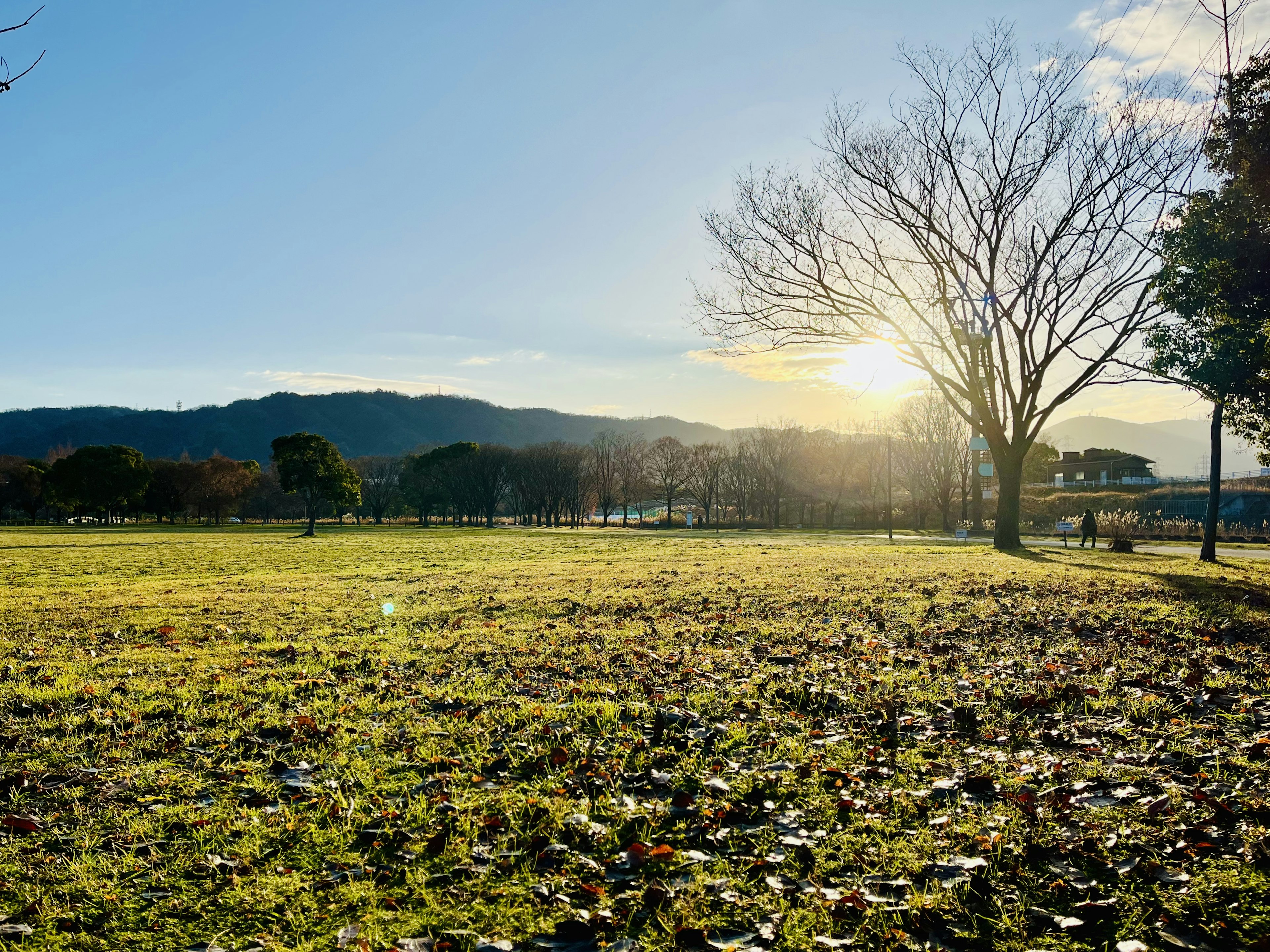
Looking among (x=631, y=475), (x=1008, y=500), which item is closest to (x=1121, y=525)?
(x=1008, y=500)

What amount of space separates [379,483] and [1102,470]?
9555cm

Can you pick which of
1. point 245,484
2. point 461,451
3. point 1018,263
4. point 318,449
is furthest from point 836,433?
point 245,484

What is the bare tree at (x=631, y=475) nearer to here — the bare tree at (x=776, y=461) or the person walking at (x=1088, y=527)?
the bare tree at (x=776, y=461)

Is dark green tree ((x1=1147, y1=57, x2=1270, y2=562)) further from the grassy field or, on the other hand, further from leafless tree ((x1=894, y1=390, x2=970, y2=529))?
leafless tree ((x1=894, y1=390, x2=970, y2=529))

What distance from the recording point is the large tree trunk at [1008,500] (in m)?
26.0

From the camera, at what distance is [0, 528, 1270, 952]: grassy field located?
3332 mm

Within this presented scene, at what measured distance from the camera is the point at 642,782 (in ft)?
15.8

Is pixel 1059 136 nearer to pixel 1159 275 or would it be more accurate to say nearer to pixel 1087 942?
pixel 1159 275

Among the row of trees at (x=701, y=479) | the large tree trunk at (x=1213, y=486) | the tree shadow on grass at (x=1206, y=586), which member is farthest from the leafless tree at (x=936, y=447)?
the tree shadow on grass at (x=1206, y=586)

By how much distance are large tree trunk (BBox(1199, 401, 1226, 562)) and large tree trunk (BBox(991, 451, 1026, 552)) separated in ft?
17.2

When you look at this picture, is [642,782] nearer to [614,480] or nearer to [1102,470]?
[614,480]

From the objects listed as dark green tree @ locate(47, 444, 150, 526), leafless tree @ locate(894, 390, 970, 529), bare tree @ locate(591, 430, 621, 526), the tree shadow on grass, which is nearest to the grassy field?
the tree shadow on grass

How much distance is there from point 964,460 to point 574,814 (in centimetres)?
6363

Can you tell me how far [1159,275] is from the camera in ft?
57.3
